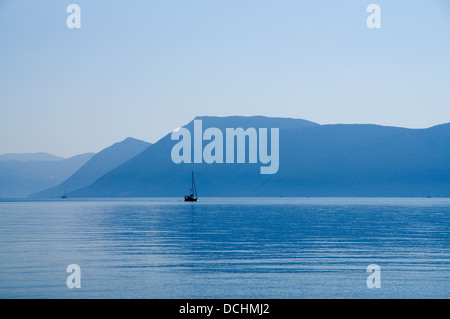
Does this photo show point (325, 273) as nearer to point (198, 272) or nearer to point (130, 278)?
point (198, 272)

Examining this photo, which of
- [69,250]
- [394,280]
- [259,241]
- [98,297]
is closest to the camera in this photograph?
[98,297]

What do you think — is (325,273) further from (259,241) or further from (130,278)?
(259,241)

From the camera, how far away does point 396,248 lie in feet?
144

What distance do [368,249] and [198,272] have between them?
53.2 ft

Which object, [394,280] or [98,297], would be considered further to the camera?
[394,280]

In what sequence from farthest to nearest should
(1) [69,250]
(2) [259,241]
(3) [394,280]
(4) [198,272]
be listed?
(2) [259,241] → (1) [69,250] → (4) [198,272] → (3) [394,280]

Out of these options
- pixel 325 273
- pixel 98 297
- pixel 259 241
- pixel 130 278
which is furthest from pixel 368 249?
pixel 98 297
